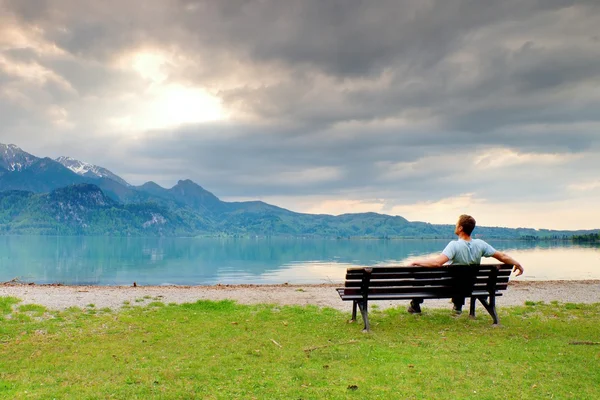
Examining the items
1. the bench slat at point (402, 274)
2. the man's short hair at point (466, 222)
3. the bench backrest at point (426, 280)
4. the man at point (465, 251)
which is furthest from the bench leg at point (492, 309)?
the man's short hair at point (466, 222)

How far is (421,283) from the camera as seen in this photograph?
1235cm

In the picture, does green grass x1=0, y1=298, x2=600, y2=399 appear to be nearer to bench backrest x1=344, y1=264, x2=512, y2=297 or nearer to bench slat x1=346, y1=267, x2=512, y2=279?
bench backrest x1=344, y1=264, x2=512, y2=297

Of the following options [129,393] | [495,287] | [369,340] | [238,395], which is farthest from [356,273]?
[129,393]

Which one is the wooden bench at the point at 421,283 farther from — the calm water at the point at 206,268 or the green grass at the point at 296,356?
the calm water at the point at 206,268

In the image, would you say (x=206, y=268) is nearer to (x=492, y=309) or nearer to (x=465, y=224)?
(x=492, y=309)

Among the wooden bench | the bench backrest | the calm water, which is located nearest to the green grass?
the wooden bench

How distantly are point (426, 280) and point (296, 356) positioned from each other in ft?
15.5

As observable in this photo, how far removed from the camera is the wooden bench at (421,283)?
12086 mm

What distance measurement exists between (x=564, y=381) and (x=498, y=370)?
104 centimetres

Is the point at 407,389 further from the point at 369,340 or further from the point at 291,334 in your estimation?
the point at 291,334

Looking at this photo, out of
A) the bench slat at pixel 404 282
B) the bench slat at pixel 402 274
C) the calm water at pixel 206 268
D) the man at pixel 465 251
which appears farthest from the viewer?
the calm water at pixel 206 268

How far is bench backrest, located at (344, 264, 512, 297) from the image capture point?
1208 centimetres

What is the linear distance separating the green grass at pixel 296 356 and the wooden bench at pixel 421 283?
842 mm

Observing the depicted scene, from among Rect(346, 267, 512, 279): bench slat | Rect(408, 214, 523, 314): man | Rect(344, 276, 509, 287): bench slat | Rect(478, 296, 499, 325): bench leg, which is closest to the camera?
Rect(346, 267, 512, 279): bench slat
